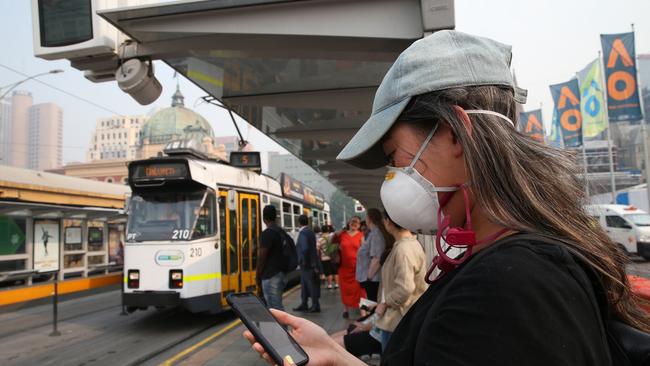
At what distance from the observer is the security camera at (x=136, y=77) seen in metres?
5.51

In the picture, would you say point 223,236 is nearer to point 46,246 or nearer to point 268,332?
point 46,246

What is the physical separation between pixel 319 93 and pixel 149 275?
4916 mm

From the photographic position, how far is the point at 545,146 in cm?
119

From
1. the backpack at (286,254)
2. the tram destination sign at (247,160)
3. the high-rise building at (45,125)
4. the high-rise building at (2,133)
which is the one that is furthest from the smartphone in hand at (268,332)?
the high-rise building at (45,125)

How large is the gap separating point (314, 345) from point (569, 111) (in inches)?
1132

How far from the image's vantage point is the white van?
59.2 feet

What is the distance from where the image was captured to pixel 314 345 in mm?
1446

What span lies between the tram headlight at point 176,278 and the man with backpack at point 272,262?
1829 millimetres

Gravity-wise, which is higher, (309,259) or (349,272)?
(309,259)

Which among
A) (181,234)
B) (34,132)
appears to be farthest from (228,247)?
(34,132)

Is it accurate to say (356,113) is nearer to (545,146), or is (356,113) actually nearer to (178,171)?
(178,171)

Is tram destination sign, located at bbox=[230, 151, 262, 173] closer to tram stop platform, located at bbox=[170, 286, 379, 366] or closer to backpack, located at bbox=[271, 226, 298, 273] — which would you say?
tram stop platform, located at bbox=[170, 286, 379, 366]

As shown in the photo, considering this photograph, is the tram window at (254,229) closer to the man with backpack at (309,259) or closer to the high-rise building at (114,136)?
the man with backpack at (309,259)

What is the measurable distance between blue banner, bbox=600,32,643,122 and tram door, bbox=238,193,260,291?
18434 mm
